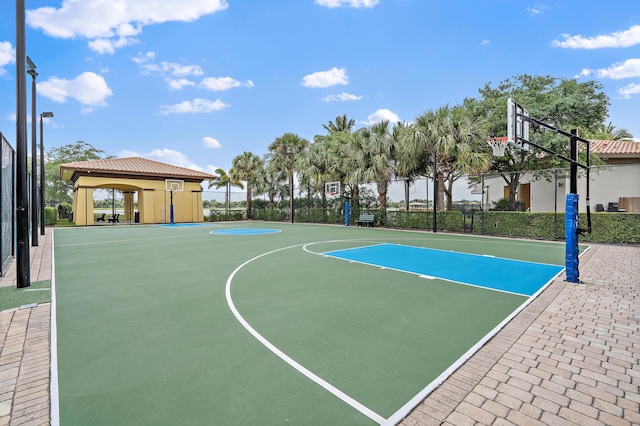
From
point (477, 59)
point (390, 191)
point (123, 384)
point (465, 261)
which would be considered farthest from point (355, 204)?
point (123, 384)

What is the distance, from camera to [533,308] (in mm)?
4621

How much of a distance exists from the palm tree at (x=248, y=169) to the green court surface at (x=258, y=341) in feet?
84.6

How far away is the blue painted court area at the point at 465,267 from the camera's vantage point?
6.15 meters

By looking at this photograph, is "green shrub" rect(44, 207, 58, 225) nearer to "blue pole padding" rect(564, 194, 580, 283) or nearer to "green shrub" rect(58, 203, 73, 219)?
"green shrub" rect(58, 203, 73, 219)

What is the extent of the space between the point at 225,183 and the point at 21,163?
31978mm

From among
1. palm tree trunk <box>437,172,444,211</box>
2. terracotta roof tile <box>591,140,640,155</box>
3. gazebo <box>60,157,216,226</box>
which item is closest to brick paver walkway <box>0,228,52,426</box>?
palm tree trunk <box>437,172,444,211</box>

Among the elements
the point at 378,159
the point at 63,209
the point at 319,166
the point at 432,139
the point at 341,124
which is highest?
the point at 341,124

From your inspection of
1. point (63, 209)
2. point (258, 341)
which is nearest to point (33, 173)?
point (258, 341)

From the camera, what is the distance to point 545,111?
679 inches

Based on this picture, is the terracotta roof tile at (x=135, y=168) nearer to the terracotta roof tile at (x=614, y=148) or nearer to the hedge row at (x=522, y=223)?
the hedge row at (x=522, y=223)

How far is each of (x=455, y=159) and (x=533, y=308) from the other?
47.7 ft

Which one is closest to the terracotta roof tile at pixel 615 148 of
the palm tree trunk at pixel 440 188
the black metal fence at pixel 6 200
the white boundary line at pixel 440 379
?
the palm tree trunk at pixel 440 188

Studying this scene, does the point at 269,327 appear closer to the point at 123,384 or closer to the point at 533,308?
the point at 123,384

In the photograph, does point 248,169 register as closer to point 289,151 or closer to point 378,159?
point 289,151
